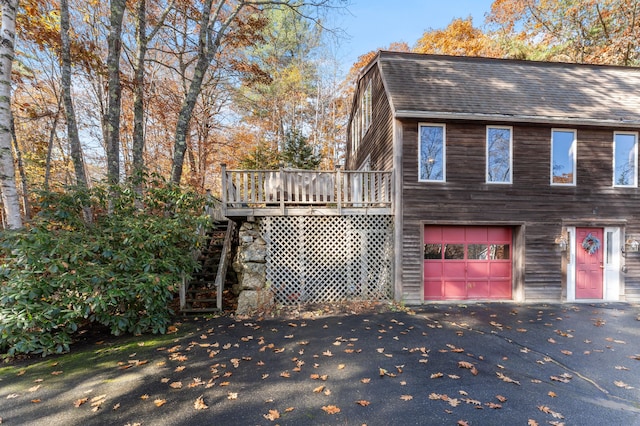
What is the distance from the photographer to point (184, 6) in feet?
29.7

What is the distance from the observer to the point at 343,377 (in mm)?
3697

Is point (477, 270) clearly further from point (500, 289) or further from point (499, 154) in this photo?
point (499, 154)

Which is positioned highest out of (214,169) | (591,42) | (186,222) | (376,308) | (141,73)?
(591,42)

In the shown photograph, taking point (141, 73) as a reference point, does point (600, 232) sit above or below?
below

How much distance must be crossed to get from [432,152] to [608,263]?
5803 millimetres

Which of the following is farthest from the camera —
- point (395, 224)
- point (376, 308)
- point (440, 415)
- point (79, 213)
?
point (395, 224)

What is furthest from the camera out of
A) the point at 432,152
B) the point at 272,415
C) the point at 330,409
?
the point at 432,152

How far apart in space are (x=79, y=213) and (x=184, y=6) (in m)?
7.61

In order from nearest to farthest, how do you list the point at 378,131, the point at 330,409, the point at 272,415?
the point at 272,415 → the point at 330,409 → the point at 378,131

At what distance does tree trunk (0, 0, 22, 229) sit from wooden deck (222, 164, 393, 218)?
354 centimetres

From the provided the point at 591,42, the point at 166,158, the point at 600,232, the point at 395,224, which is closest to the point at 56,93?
the point at 166,158

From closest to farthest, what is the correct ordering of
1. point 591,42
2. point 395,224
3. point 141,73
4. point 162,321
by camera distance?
point 162,321
point 395,224
point 141,73
point 591,42

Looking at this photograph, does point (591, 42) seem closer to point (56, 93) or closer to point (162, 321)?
point (162, 321)

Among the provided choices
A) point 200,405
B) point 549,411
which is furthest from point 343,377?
point 549,411
